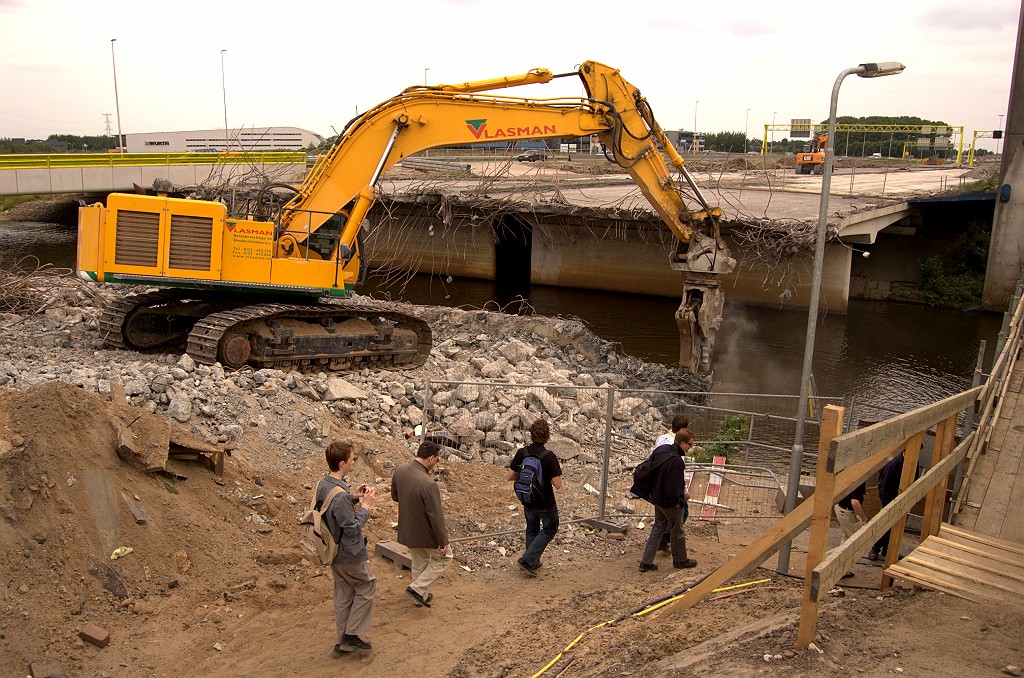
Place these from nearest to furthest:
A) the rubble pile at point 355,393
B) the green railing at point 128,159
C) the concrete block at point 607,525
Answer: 1. the concrete block at point 607,525
2. the rubble pile at point 355,393
3. the green railing at point 128,159

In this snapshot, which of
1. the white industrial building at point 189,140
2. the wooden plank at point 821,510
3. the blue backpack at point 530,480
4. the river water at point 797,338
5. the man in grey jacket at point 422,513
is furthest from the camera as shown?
the white industrial building at point 189,140

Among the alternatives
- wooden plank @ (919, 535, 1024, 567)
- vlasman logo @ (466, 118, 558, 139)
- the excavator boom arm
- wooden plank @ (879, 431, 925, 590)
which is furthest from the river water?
wooden plank @ (879, 431, 925, 590)

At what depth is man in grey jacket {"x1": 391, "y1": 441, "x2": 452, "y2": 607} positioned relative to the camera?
6.06 metres

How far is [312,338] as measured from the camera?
11781 mm

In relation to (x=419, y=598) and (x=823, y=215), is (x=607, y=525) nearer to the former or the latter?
(x=419, y=598)

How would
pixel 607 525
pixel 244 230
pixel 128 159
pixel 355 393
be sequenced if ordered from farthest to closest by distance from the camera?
pixel 128 159 → pixel 244 230 → pixel 355 393 → pixel 607 525

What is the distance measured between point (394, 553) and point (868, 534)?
3.91 m

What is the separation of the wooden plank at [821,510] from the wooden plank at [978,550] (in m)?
1.83

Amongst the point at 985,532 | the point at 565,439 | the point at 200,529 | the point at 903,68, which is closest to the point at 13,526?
the point at 200,529

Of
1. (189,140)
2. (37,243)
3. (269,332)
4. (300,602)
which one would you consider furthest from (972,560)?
(189,140)

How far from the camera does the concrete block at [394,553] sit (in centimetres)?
708

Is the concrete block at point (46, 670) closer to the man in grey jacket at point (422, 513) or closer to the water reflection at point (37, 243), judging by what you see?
the man in grey jacket at point (422, 513)

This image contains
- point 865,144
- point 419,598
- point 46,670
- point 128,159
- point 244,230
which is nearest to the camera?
point 46,670

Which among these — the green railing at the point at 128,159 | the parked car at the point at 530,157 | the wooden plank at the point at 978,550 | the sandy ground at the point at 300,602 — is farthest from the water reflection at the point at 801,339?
the sandy ground at the point at 300,602
